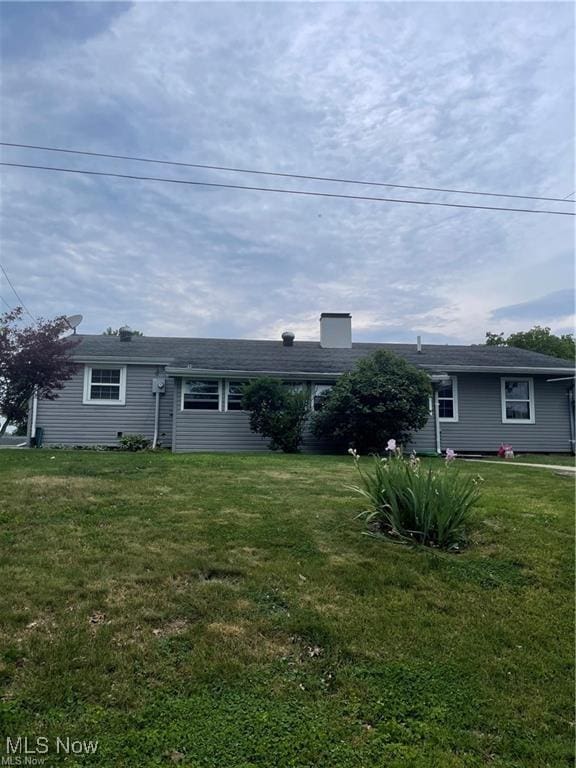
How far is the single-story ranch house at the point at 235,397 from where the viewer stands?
14.4 m

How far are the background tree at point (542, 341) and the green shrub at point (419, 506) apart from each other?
34.3 m

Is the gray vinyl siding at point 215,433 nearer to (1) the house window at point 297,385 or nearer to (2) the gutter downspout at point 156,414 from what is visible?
(2) the gutter downspout at point 156,414

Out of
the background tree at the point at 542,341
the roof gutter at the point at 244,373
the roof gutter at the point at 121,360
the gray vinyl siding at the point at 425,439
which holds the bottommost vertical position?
the gray vinyl siding at the point at 425,439

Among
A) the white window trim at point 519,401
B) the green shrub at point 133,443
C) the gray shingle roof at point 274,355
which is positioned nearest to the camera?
the green shrub at point 133,443

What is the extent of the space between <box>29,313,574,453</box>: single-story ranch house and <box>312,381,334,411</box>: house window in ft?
0.14

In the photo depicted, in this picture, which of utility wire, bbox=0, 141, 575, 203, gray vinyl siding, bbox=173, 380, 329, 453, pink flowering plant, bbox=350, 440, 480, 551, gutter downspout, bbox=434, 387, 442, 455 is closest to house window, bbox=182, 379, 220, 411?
gray vinyl siding, bbox=173, 380, 329, 453

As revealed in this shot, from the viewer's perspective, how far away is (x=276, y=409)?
44.8 feet

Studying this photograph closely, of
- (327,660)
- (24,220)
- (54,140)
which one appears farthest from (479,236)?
(327,660)

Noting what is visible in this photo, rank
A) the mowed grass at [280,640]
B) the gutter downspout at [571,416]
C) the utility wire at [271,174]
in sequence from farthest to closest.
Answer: the gutter downspout at [571,416]
the utility wire at [271,174]
the mowed grass at [280,640]

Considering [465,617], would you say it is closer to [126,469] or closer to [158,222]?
[126,469]

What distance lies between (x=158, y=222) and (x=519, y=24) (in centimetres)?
975

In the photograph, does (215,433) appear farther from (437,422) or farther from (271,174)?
(271,174)

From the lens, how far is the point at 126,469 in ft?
27.6

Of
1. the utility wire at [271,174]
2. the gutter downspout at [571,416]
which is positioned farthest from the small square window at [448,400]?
the utility wire at [271,174]
